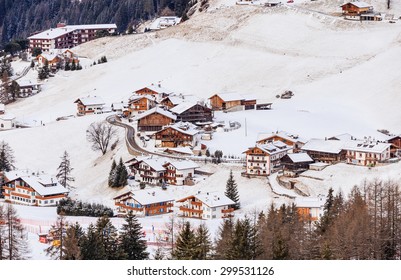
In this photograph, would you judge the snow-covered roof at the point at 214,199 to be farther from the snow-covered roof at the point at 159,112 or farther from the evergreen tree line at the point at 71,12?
the evergreen tree line at the point at 71,12

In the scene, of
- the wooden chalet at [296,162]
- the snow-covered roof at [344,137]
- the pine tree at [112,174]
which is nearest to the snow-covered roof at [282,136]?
the snow-covered roof at [344,137]

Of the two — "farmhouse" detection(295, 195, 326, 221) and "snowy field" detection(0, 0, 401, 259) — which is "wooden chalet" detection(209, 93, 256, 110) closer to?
"snowy field" detection(0, 0, 401, 259)

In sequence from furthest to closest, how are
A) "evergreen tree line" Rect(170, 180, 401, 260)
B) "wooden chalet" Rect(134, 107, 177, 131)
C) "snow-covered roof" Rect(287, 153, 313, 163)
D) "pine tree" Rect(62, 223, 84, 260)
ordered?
"wooden chalet" Rect(134, 107, 177, 131) → "snow-covered roof" Rect(287, 153, 313, 163) → "evergreen tree line" Rect(170, 180, 401, 260) → "pine tree" Rect(62, 223, 84, 260)

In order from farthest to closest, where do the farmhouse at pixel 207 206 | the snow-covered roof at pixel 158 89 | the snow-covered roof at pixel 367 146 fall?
the snow-covered roof at pixel 158 89, the snow-covered roof at pixel 367 146, the farmhouse at pixel 207 206

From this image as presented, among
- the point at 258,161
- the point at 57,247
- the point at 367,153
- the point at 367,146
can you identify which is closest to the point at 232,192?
the point at 258,161

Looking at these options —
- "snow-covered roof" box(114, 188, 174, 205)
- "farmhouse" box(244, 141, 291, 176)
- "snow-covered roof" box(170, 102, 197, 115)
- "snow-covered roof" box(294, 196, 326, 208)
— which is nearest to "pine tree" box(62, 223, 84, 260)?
"snow-covered roof" box(294, 196, 326, 208)

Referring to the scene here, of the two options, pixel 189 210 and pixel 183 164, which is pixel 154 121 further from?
pixel 189 210
